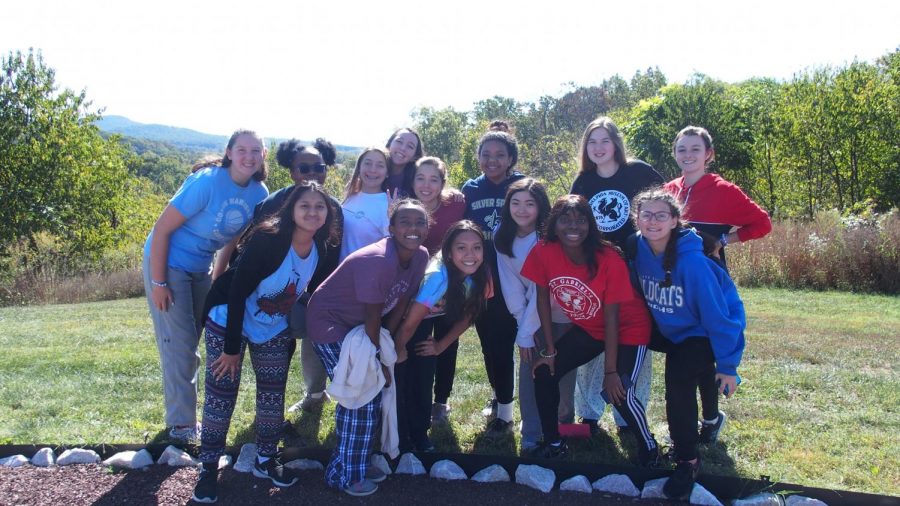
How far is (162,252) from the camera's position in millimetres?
3787

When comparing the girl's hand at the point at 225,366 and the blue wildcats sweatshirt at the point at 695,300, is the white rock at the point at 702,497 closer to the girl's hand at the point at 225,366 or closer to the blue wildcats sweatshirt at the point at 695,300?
the blue wildcats sweatshirt at the point at 695,300

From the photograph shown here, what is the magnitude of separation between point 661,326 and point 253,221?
2.52 metres

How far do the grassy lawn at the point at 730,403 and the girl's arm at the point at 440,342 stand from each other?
27.2 inches

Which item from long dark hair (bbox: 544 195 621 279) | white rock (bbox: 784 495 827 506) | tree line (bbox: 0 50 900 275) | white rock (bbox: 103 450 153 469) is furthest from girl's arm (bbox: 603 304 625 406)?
tree line (bbox: 0 50 900 275)

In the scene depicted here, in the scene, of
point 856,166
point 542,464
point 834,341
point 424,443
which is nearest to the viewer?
point 542,464

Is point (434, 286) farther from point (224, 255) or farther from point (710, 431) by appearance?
point (710, 431)

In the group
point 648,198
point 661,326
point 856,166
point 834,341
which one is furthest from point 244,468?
point 856,166

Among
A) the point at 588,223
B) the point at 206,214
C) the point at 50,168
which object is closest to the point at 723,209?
the point at 588,223

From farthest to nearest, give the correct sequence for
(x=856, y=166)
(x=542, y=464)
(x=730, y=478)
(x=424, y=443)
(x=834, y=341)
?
(x=856, y=166) → (x=834, y=341) → (x=424, y=443) → (x=542, y=464) → (x=730, y=478)

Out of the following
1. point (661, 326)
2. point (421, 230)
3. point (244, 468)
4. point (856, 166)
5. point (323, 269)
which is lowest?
point (244, 468)

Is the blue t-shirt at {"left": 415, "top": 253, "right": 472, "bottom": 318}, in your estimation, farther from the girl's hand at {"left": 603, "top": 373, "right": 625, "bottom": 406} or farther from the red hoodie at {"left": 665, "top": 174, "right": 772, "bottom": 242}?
the red hoodie at {"left": 665, "top": 174, "right": 772, "bottom": 242}

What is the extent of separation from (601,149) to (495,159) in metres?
0.69

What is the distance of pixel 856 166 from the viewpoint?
52.2 ft

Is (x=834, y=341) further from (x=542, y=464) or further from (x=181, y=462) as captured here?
(x=181, y=462)
